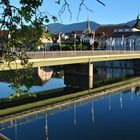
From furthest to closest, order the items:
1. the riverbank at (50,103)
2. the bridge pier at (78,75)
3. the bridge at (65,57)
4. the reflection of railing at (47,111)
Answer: the bridge pier at (78,75) < the bridge at (65,57) < the riverbank at (50,103) < the reflection of railing at (47,111)

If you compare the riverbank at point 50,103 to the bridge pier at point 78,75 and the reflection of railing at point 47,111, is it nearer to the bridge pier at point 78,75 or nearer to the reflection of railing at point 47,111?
the reflection of railing at point 47,111

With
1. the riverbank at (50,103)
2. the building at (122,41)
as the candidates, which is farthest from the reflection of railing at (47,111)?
the building at (122,41)

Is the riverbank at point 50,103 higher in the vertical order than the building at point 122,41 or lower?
lower

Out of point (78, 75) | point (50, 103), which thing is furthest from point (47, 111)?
point (78, 75)

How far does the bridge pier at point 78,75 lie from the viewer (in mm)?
64125

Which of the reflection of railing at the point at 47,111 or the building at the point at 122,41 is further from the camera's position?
the building at the point at 122,41

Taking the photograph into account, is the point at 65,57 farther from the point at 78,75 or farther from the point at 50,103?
the point at 50,103

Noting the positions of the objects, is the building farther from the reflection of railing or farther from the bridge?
the reflection of railing

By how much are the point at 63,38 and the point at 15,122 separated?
143 m

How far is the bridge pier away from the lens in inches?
2525

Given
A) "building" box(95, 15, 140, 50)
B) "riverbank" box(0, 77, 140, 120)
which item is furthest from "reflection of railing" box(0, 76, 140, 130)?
"building" box(95, 15, 140, 50)

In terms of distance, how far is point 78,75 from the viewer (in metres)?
69.6

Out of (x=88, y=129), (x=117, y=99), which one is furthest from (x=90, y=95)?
(x=88, y=129)

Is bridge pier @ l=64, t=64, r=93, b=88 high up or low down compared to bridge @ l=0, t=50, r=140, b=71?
down
